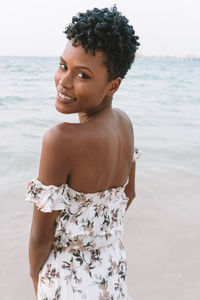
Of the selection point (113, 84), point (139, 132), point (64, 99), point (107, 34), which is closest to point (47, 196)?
point (64, 99)

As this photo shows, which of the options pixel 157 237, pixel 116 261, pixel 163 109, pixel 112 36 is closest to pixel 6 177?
pixel 157 237

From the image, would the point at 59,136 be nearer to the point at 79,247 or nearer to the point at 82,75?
the point at 82,75

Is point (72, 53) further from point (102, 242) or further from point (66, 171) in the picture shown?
point (102, 242)

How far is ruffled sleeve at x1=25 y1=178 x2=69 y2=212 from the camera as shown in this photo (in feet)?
4.33

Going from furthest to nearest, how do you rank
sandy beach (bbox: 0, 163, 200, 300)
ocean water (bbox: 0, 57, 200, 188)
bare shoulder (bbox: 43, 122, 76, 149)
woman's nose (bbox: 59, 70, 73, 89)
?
ocean water (bbox: 0, 57, 200, 188) → sandy beach (bbox: 0, 163, 200, 300) → woman's nose (bbox: 59, 70, 73, 89) → bare shoulder (bbox: 43, 122, 76, 149)

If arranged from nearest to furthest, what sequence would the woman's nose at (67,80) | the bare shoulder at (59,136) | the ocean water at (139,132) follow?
the bare shoulder at (59,136) → the woman's nose at (67,80) → the ocean water at (139,132)

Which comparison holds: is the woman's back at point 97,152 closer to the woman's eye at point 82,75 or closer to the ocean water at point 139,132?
the woman's eye at point 82,75

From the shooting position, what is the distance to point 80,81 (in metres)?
1.35

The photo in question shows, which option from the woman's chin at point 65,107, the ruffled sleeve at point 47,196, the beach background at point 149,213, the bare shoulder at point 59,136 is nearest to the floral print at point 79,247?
the ruffled sleeve at point 47,196

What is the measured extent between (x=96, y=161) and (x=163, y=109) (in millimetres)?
10517

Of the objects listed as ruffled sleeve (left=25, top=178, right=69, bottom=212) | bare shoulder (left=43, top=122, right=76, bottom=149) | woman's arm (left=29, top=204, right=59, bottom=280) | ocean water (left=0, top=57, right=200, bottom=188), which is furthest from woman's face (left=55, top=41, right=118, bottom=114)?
ocean water (left=0, top=57, right=200, bottom=188)

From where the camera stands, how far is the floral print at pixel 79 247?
136cm

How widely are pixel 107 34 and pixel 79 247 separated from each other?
2.86 feet

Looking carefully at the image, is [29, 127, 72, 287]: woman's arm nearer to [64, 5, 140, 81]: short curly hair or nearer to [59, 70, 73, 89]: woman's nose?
[59, 70, 73, 89]: woman's nose
